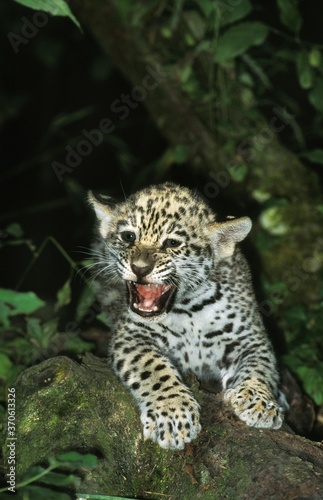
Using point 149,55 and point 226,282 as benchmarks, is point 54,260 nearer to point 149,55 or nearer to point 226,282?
point 149,55

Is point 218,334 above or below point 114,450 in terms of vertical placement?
below

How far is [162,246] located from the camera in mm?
6441

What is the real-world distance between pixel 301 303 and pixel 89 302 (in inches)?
123

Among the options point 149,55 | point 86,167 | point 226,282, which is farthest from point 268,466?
point 86,167

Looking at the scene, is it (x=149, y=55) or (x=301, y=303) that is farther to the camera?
(x=149, y=55)

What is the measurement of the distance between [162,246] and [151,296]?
485 mm

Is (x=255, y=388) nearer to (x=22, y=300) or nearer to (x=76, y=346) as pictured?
(x=22, y=300)

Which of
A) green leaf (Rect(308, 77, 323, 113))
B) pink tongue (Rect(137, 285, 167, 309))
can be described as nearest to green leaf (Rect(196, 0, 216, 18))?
green leaf (Rect(308, 77, 323, 113))

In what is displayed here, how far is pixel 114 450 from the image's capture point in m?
5.17

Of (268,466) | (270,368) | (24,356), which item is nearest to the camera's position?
(268,466)

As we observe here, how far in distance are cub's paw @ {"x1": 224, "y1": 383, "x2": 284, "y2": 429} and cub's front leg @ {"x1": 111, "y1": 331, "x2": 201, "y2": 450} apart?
0.33m

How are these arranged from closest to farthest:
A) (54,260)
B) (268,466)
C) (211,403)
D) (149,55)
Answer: (268,466)
(211,403)
(149,55)
(54,260)

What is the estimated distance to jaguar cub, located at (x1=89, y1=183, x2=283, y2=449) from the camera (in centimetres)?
622

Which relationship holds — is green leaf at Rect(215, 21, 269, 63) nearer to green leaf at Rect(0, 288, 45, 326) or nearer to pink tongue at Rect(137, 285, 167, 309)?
pink tongue at Rect(137, 285, 167, 309)
